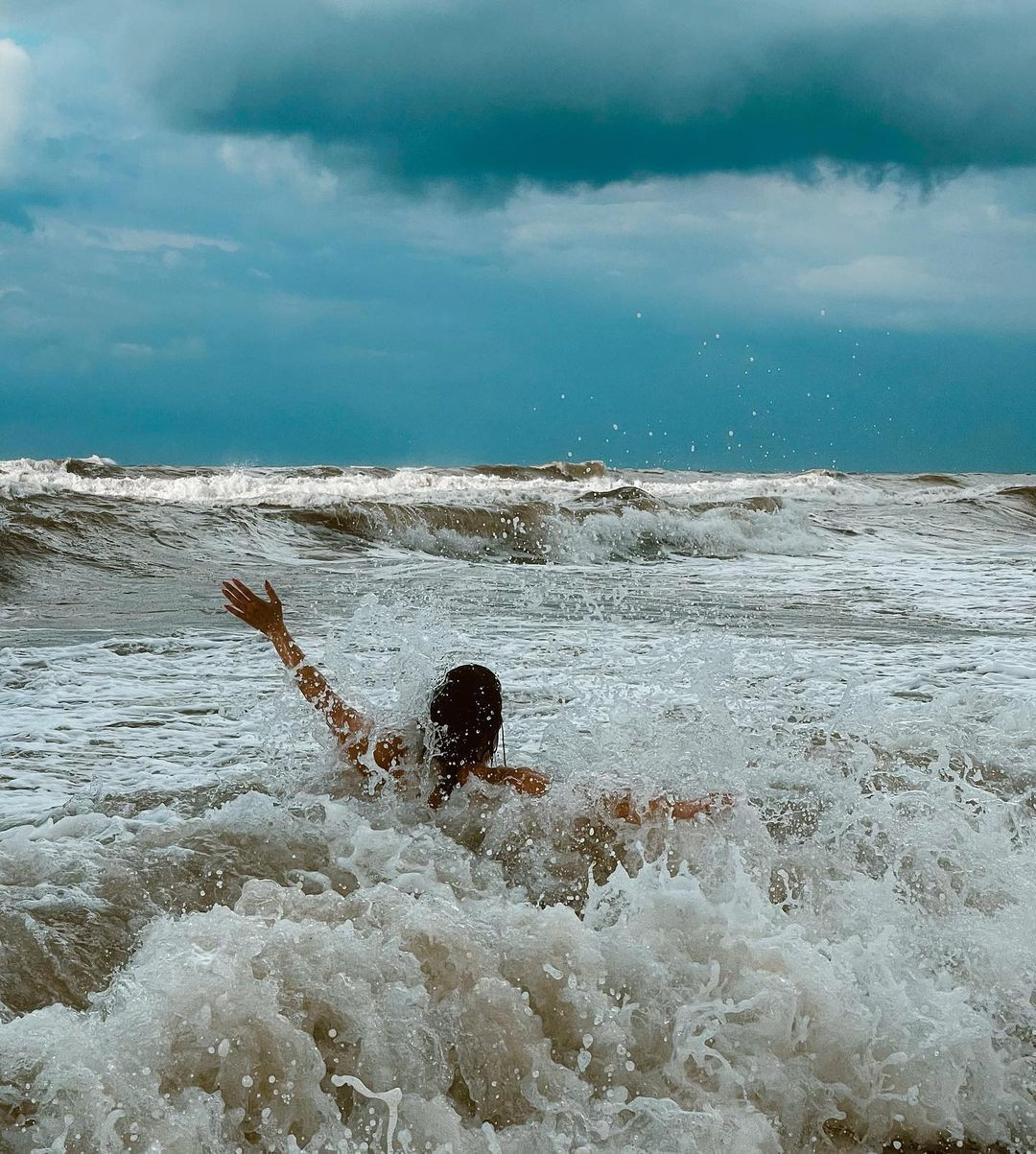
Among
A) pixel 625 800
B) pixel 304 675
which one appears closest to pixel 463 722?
pixel 625 800

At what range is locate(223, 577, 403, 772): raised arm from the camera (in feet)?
15.0

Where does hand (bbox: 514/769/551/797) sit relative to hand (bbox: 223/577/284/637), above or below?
below

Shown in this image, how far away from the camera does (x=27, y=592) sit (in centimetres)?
954

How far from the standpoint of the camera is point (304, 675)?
467cm

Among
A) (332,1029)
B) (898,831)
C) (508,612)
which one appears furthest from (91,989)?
(508,612)

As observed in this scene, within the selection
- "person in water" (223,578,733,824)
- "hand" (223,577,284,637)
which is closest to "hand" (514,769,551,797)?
"person in water" (223,578,733,824)

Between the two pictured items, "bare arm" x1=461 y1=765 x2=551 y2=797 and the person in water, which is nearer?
the person in water

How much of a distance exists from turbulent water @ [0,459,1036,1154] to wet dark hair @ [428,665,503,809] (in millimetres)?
148

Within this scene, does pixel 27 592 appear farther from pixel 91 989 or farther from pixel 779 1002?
pixel 779 1002

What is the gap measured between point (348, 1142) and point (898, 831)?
2.30 m

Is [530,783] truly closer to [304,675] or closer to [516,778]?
[516,778]

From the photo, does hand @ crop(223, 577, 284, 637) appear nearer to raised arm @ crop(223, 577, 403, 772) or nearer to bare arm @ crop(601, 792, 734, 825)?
raised arm @ crop(223, 577, 403, 772)

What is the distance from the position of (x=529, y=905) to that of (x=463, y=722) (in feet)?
3.66

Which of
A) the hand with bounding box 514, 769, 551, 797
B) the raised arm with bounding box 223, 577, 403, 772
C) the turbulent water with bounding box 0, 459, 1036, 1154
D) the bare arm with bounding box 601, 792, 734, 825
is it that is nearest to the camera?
the turbulent water with bounding box 0, 459, 1036, 1154
